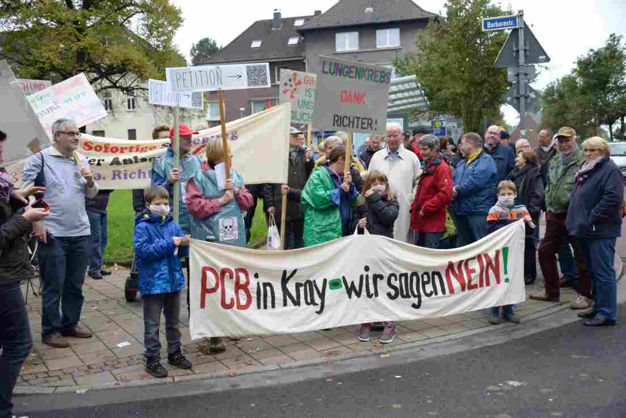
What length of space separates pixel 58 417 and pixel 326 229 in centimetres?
289

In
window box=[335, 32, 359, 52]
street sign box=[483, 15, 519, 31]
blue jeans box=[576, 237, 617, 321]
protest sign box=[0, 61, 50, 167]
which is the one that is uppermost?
window box=[335, 32, 359, 52]

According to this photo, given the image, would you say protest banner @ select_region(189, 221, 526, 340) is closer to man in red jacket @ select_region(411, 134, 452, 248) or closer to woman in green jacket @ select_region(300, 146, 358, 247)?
woman in green jacket @ select_region(300, 146, 358, 247)

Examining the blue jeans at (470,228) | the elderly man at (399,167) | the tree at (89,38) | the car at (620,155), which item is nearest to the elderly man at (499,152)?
the blue jeans at (470,228)

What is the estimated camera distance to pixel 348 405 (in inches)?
173

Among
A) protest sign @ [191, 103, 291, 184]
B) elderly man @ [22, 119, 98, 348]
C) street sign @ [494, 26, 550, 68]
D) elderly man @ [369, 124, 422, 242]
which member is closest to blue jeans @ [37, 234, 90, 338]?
elderly man @ [22, 119, 98, 348]

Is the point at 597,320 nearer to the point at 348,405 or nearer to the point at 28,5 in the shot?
the point at 348,405

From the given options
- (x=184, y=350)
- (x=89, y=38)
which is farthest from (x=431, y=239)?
(x=89, y=38)

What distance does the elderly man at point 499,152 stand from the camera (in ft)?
27.8

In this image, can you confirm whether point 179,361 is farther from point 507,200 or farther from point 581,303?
point 581,303

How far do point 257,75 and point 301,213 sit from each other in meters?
2.61

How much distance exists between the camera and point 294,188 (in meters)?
7.80

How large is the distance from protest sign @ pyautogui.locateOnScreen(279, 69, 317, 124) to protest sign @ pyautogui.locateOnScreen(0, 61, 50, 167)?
154 inches

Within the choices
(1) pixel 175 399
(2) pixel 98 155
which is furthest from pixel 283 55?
(1) pixel 175 399

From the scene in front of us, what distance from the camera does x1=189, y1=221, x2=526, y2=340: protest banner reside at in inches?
211
